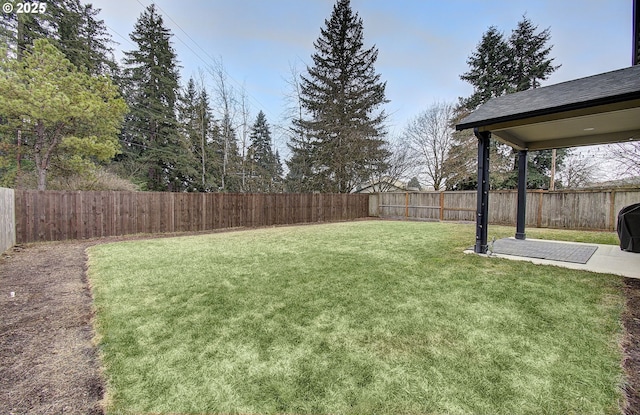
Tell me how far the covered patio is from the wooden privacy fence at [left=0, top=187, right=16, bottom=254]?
9.03 meters

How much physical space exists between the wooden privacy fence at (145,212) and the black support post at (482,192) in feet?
25.3

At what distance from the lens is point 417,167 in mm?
18266

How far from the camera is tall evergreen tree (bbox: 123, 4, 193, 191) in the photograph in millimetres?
16078

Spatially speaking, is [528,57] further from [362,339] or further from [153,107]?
[153,107]

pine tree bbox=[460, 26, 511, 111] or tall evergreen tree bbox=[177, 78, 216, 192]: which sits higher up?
pine tree bbox=[460, 26, 511, 111]

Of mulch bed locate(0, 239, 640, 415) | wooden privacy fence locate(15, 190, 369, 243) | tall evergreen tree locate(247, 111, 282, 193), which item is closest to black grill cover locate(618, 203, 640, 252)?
mulch bed locate(0, 239, 640, 415)

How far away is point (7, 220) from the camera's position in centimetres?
574

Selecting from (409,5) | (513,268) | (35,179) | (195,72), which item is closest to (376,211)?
(409,5)

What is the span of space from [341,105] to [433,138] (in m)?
6.40

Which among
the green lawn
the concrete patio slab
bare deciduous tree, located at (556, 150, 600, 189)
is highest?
bare deciduous tree, located at (556, 150, 600, 189)

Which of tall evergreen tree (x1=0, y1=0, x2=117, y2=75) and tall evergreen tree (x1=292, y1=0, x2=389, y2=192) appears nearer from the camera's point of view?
tall evergreen tree (x1=0, y1=0, x2=117, y2=75)

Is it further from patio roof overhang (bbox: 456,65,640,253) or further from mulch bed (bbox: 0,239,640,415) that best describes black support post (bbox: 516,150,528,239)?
mulch bed (bbox: 0,239,640,415)

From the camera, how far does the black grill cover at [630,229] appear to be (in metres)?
4.88

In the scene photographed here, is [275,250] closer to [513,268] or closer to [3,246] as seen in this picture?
[513,268]
